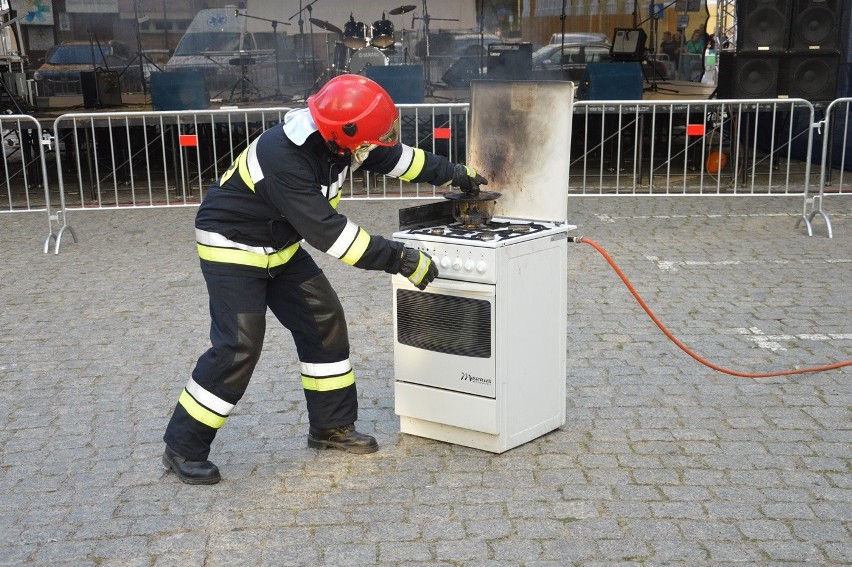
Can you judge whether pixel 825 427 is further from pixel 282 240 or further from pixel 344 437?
pixel 282 240

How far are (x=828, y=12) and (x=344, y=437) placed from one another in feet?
34.9

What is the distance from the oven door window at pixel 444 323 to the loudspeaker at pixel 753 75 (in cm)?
961

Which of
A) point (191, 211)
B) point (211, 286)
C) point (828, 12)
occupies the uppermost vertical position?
point (828, 12)

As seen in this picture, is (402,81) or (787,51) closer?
(787,51)

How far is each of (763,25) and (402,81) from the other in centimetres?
473

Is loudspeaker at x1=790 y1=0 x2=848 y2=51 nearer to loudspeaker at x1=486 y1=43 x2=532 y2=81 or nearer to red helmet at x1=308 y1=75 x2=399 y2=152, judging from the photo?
loudspeaker at x1=486 y1=43 x2=532 y2=81

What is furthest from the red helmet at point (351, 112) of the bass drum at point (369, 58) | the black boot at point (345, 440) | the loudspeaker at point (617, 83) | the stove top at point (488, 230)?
the bass drum at point (369, 58)

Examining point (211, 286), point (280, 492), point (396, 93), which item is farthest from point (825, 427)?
point (396, 93)

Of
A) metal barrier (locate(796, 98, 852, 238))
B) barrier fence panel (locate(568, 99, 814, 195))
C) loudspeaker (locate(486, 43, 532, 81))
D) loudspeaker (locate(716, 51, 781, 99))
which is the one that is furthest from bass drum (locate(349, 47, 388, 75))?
metal barrier (locate(796, 98, 852, 238))

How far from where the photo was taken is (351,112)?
4.13 meters

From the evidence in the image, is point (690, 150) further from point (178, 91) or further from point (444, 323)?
point (444, 323)

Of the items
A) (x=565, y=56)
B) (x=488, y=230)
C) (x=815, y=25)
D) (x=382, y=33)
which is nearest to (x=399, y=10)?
(x=382, y=33)

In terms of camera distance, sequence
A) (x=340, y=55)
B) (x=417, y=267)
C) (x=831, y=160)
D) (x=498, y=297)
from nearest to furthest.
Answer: (x=417, y=267), (x=498, y=297), (x=831, y=160), (x=340, y=55)

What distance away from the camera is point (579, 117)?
14.7 meters
